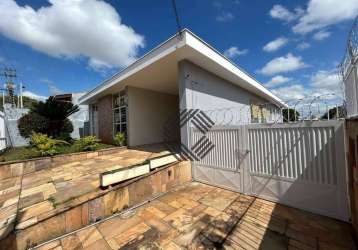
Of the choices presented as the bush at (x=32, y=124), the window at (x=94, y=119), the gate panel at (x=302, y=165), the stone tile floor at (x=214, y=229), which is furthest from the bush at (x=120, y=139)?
the gate panel at (x=302, y=165)

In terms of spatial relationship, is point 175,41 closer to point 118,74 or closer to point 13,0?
point 118,74

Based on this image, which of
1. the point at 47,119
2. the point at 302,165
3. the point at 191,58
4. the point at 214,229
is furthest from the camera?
the point at 47,119

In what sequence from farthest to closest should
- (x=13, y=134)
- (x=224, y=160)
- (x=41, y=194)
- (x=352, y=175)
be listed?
(x=13, y=134) → (x=224, y=160) → (x=41, y=194) → (x=352, y=175)

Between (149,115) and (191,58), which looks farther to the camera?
(149,115)

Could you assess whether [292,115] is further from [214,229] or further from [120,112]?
[120,112]

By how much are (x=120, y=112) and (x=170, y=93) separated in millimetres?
3517

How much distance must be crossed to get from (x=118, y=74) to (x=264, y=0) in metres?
6.54

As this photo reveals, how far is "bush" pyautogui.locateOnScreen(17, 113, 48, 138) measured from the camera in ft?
28.5

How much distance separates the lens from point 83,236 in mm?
2920

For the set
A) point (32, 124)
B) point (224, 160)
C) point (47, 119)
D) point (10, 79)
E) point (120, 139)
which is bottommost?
point (224, 160)

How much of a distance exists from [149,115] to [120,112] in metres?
1.75

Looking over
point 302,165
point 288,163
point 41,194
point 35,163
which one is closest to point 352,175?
point 302,165

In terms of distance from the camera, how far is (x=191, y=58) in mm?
5875

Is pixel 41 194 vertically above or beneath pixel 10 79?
beneath
